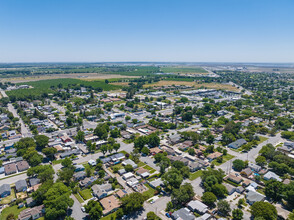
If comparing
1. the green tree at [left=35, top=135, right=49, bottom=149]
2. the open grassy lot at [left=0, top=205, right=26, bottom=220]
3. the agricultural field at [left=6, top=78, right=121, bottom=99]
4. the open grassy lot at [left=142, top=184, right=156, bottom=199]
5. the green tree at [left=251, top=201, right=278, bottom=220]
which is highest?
the agricultural field at [left=6, top=78, right=121, bottom=99]

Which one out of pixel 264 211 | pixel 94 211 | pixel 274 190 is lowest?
pixel 274 190

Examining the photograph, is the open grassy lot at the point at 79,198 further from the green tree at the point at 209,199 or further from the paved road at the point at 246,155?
the paved road at the point at 246,155

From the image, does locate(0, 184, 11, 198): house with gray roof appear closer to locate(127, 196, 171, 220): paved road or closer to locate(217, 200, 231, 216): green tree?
locate(127, 196, 171, 220): paved road

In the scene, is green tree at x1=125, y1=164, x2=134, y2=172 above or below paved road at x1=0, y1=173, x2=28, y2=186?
above

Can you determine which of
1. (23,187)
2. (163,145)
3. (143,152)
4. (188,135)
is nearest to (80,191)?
(23,187)

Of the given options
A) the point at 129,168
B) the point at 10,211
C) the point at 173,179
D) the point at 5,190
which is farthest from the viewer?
the point at 129,168

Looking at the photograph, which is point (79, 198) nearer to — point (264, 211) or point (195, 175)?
point (195, 175)

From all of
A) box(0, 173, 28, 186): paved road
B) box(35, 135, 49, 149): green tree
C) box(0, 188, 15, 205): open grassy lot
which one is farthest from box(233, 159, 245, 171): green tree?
box(35, 135, 49, 149): green tree

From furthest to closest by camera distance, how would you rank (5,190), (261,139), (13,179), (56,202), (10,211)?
(261,139) → (13,179) → (5,190) → (10,211) → (56,202)

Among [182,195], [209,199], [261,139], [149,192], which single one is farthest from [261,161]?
[149,192]

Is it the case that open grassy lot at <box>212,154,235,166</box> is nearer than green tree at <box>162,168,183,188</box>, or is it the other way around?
green tree at <box>162,168,183,188</box>

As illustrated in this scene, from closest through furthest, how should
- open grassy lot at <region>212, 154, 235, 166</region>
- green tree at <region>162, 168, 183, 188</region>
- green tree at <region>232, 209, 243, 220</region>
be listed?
green tree at <region>232, 209, 243, 220</region>
green tree at <region>162, 168, 183, 188</region>
open grassy lot at <region>212, 154, 235, 166</region>

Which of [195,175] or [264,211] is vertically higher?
[264,211]
